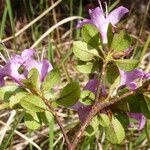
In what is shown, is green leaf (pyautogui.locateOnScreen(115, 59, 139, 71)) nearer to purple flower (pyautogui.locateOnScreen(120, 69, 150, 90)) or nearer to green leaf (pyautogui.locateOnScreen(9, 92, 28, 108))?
purple flower (pyautogui.locateOnScreen(120, 69, 150, 90))

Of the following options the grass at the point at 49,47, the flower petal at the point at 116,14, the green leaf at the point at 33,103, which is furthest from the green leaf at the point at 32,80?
the grass at the point at 49,47

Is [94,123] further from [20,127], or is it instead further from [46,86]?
[20,127]

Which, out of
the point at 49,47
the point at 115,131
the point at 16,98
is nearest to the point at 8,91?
the point at 16,98

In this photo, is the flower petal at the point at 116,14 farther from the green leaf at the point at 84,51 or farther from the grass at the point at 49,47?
the grass at the point at 49,47

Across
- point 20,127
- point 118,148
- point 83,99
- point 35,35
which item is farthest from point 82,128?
point 35,35

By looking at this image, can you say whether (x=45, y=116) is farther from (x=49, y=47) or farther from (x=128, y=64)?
(x=49, y=47)

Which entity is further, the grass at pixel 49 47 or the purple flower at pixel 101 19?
the grass at pixel 49 47

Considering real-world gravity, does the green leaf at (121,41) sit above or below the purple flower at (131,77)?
above

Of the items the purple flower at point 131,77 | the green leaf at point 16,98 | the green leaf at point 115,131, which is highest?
the green leaf at point 16,98
